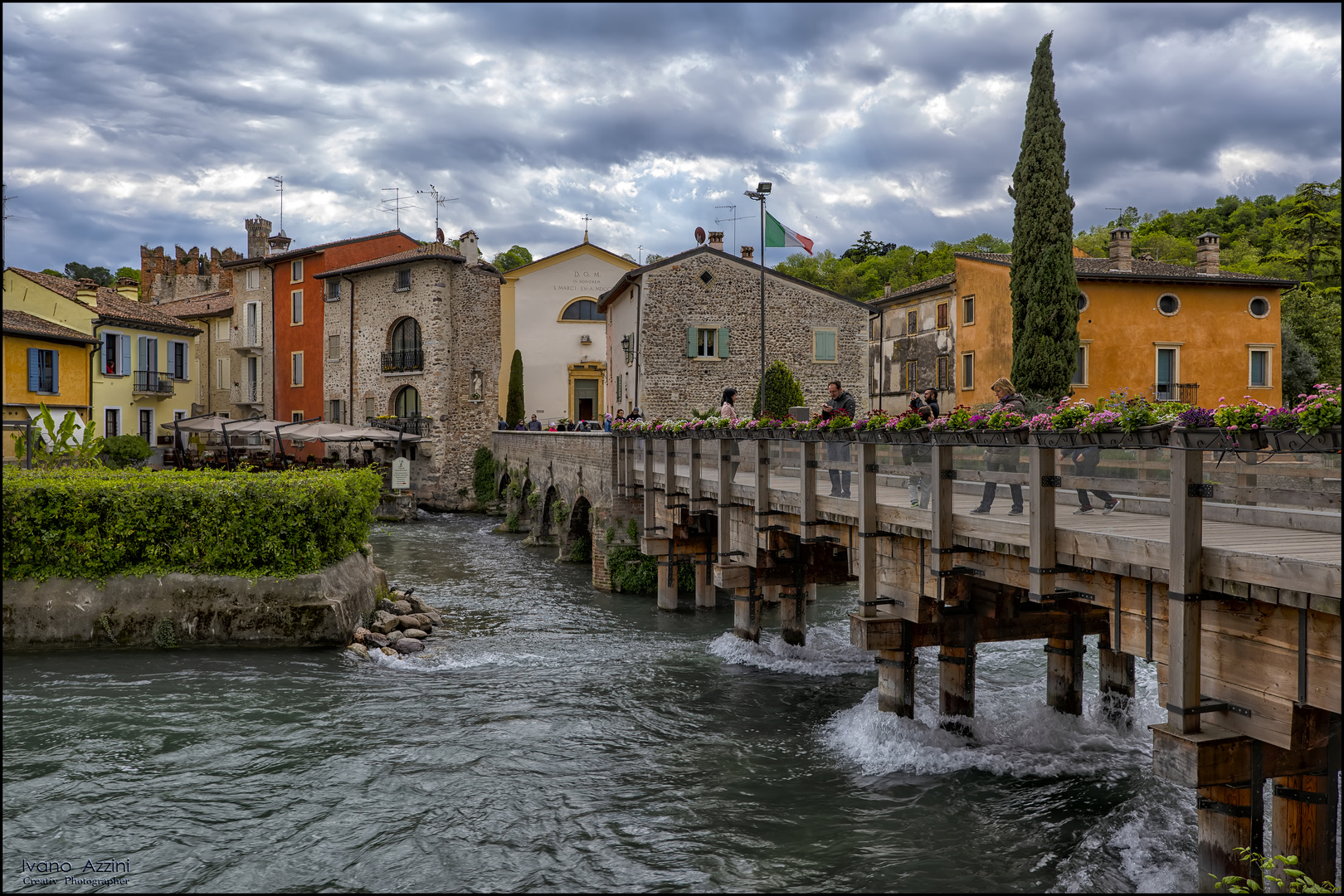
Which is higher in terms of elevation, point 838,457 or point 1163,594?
point 838,457

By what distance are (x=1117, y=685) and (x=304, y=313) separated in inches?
1643

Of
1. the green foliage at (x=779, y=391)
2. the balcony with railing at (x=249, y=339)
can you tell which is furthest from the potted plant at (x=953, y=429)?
A: the balcony with railing at (x=249, y=339)

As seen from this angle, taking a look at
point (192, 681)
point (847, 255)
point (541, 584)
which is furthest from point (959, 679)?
point (847, 255)

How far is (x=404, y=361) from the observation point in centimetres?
4066

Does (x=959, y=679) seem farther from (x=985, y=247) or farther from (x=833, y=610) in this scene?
(x=985, y=247)

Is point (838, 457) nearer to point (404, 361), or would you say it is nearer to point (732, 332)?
point (732, 332)

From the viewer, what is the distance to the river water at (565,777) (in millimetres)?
7688

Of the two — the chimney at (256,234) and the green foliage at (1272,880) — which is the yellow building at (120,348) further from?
the green foliage at (1272,880)

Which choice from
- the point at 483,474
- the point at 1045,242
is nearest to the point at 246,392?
the point at 483,474

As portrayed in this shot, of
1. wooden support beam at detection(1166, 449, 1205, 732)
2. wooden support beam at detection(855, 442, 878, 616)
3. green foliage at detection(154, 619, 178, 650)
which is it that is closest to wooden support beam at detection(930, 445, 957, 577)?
wooden support beam at detection(855, 442, 878, 616)

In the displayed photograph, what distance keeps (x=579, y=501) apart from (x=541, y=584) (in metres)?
3.69

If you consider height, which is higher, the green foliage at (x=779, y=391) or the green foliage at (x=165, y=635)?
the green foliage at (x=779, y=391)

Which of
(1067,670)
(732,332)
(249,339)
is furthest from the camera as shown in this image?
(249,339)

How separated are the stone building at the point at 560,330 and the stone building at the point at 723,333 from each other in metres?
9.23
